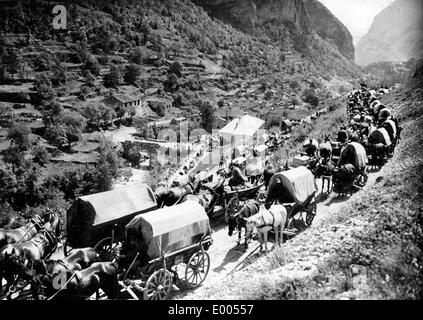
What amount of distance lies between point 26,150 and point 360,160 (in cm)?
4907

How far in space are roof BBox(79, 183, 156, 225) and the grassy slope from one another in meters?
3.31

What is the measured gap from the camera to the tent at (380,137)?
55.7 feet

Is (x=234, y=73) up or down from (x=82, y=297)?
up

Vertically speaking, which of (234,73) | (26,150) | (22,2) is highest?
(22,2)

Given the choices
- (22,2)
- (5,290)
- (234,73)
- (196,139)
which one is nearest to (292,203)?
(5,290)

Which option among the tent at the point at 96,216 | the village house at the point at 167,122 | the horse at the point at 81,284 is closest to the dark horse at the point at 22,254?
the tent at the point at 96,216

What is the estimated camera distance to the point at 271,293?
20.9 feet

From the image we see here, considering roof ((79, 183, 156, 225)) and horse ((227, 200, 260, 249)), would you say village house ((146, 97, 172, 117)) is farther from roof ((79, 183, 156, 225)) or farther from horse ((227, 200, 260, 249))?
horse ((227, 200, 260, 249))

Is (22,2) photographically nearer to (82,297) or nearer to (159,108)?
(159,108)

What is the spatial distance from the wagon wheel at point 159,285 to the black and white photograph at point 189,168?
2.0 inches

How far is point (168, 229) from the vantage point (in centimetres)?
853

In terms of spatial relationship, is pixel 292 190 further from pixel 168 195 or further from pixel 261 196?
pixel 168 195

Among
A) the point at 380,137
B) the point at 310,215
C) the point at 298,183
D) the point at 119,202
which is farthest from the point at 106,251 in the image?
the point at 380,137

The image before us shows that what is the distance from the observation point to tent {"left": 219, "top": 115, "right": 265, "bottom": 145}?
4266 cm
